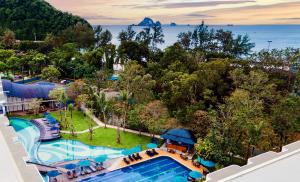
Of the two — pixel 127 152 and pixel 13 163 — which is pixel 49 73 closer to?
pixel 127 152

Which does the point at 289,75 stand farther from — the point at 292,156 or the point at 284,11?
the point at 292,156

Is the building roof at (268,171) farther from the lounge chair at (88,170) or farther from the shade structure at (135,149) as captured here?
the shade structure at (135,149)

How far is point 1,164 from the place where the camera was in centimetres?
280

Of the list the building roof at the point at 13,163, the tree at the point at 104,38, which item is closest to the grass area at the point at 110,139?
the building roof at the point at 13,163

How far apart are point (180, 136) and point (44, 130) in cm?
949

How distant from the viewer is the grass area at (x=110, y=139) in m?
17.8

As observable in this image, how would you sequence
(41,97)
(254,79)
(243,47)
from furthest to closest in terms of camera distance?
1. (243,47)
2. (41,97)
3. (254,79)

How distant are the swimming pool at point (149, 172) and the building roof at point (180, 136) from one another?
1.35m

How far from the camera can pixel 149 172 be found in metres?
15.0

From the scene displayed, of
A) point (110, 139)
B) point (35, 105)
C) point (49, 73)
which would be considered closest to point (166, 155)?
point (110, 139)

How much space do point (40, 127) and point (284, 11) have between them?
2655 centimetres

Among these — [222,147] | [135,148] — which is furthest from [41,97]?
[222,147]

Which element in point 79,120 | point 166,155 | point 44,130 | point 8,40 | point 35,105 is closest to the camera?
point 166,155

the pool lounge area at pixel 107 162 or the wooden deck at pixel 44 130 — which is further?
the wooden deck at pixel 44 130
